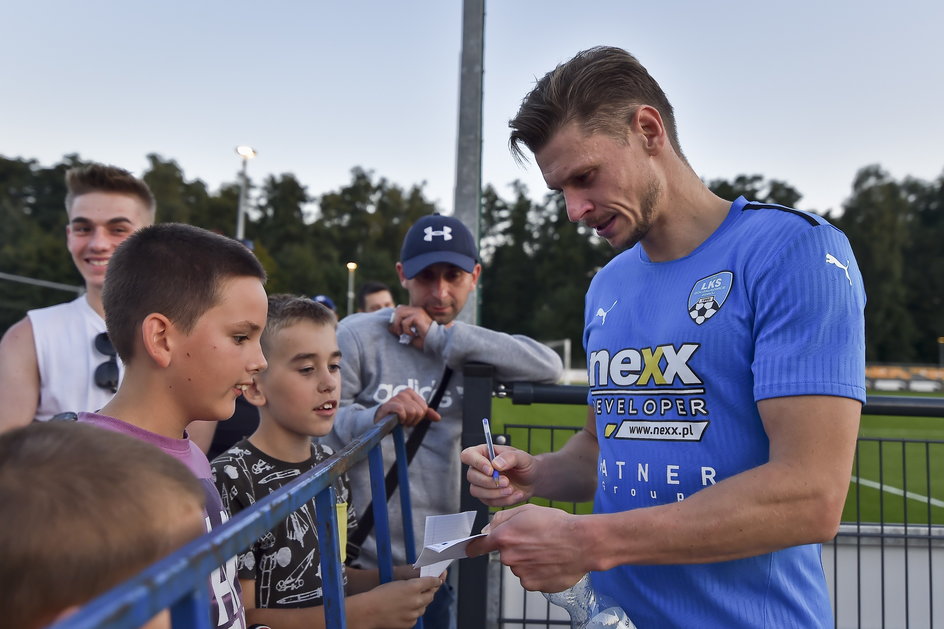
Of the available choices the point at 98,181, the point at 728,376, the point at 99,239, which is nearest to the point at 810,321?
the point at 728,376

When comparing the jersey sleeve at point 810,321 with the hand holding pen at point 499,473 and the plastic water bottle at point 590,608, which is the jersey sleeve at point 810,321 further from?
the hand holding pen at point 499,473

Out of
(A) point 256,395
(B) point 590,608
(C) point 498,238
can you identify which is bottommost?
(B) point 590,608

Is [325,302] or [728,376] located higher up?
[325,302]

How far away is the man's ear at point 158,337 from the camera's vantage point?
1691 millimetres

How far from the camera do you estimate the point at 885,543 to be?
156 inches

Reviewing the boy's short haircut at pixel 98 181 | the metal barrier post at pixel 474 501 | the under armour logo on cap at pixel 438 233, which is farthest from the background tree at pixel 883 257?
the boy's short haircut at pixel 98 181

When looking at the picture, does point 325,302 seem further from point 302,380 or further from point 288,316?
point 302,380

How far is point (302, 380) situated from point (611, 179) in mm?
1309

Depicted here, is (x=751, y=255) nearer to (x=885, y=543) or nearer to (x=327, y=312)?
(x=327, y=312)

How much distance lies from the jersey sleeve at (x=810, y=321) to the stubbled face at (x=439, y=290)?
175 cm

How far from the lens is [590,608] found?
174 centimetres

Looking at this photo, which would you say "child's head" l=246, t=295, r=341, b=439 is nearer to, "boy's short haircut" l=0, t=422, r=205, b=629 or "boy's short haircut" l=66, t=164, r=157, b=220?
"boy's short haircut" l=66, t=164, r=157, b=220

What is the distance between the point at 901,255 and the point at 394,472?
69902 mm

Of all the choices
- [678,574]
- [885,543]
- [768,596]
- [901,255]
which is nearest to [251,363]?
[678,574]
